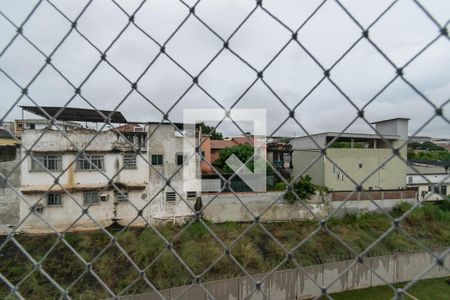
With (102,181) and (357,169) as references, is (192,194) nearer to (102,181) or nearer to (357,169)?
(102,181)

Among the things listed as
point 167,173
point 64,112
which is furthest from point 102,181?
point 64,112

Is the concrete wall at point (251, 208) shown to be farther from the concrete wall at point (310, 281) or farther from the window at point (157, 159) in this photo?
the concrete wall at point (310, 281)

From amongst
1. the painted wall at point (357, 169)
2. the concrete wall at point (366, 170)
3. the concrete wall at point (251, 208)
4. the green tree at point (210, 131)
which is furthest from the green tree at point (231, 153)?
the concrete wall at point (366, 170)

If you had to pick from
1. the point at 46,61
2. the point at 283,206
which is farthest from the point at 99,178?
the point at 46,61

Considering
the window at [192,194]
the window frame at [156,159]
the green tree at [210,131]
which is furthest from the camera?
the window at [192,194]

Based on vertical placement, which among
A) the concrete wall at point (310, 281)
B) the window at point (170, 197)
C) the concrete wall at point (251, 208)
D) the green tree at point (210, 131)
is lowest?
the concrete wall at point (310, 281)

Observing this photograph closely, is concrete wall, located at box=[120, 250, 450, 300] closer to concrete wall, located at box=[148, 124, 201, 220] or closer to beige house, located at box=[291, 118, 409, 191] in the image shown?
concrete wall, located at box=[148, 124, 201, 220]

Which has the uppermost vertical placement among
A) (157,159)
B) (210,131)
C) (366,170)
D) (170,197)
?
(210,131)

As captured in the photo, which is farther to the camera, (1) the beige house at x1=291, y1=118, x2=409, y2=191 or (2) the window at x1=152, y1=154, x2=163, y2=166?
(1) the beige house at x1=291, y1=118, x2=409, y2=191

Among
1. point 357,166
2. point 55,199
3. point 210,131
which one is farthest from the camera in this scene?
point 357,166

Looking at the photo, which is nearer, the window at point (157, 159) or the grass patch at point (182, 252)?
the grass patch at point (182, 252)

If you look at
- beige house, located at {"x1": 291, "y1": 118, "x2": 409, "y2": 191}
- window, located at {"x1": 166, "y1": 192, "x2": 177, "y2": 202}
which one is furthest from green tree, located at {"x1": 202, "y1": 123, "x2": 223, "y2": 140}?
beige house, located at {"x1": 291, "y1": 118, "x2": 409, "y2": 191}

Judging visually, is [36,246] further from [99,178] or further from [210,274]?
[210,274]

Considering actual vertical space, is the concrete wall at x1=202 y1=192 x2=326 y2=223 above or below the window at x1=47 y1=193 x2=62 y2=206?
below
